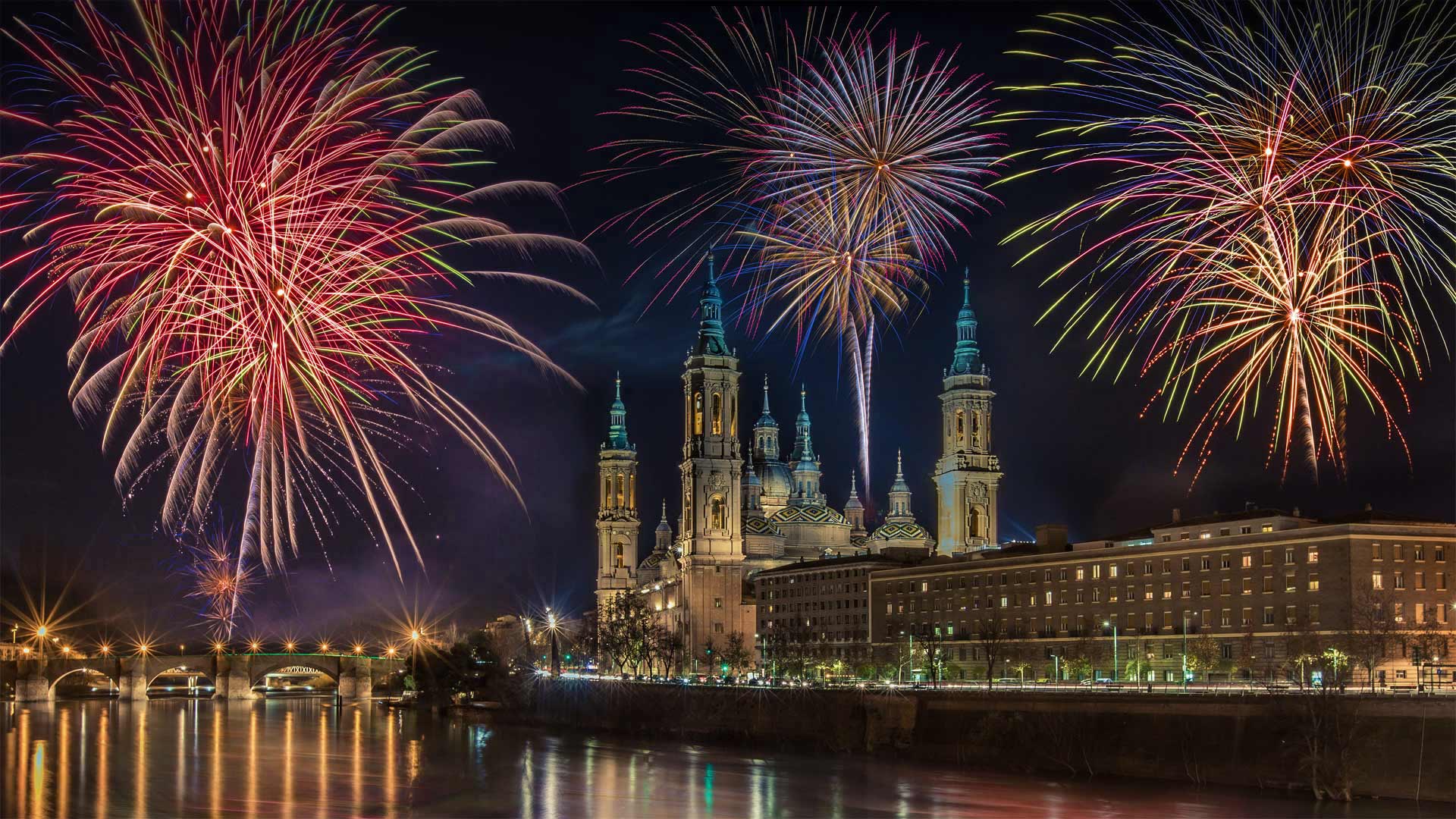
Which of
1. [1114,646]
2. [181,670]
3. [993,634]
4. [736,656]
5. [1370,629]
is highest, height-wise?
[1370,629]

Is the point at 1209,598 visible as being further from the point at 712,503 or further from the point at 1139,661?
the point at 712,503

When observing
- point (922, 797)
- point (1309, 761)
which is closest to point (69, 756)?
point (922, 797)

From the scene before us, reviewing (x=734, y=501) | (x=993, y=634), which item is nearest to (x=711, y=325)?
(x=734, y=501)

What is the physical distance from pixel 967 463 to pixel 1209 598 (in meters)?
61.2

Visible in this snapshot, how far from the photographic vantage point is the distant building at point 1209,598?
91.0 m

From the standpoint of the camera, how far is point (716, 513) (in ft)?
568

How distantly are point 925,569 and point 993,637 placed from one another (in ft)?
82.4

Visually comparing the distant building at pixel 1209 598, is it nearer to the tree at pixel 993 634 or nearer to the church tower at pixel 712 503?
the tree at pixel 993 634

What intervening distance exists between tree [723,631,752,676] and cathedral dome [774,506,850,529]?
32613mm

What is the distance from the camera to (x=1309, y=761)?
62.0m

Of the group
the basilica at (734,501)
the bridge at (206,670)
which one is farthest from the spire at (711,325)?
the bridge at (206,670)

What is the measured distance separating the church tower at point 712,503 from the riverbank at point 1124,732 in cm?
6197

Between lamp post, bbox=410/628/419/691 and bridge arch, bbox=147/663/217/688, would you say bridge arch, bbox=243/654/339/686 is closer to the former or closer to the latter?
bridge arch, bbox=147/663/217/688

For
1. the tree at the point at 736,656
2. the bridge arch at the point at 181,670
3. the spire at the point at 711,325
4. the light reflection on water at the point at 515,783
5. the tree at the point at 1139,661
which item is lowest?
the bridge arch at the point at 181,670
